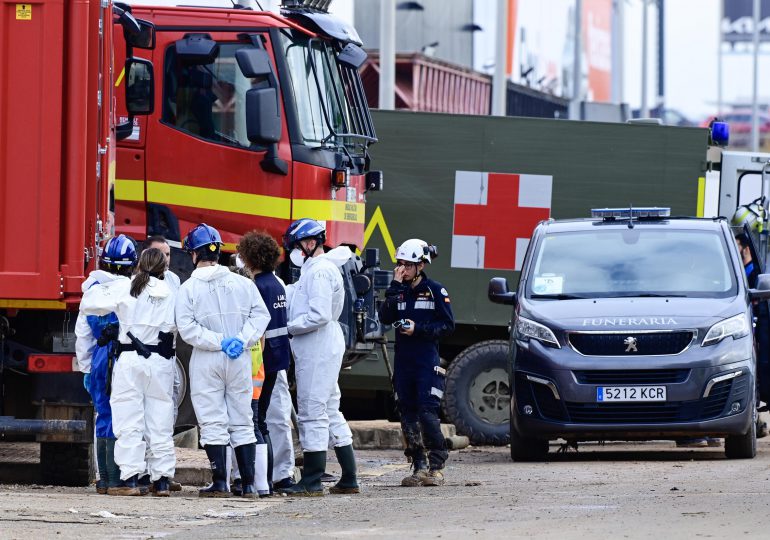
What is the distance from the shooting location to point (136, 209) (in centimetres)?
1384

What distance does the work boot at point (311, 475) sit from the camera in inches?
456

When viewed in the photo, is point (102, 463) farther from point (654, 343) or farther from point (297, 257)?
point (654, 343)

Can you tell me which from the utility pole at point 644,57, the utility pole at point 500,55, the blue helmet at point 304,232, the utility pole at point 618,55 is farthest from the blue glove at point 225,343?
the utility pole at point 644,57

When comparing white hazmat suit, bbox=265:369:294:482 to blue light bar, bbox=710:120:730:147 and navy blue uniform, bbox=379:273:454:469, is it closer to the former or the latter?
navy blue uniform, bbox=379:273:454:469

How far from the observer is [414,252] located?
40.4ft

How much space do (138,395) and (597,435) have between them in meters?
3.84

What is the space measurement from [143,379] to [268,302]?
37.1 inches

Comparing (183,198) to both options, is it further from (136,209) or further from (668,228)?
(668,228)

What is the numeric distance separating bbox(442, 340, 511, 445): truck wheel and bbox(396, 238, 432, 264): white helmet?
Answer: 4.55 metres

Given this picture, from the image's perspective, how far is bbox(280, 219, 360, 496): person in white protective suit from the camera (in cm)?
1159

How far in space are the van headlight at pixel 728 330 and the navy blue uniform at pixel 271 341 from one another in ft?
11.3

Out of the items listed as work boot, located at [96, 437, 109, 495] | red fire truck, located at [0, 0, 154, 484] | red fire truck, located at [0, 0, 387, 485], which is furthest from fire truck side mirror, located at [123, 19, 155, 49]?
work boot, located at [96, 437, 109, 495]

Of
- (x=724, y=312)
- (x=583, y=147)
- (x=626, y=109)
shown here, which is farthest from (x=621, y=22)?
(x=724, y=312)

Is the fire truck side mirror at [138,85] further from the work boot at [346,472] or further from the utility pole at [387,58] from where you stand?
the utility pole at [387,58]
